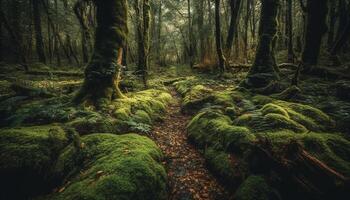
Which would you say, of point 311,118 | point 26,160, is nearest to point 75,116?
point 26,160

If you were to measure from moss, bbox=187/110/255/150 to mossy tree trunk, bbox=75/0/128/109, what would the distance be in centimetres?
291

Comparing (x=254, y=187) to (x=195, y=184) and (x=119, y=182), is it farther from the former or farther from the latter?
(x=119, y=182)

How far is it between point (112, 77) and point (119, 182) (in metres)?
4.29

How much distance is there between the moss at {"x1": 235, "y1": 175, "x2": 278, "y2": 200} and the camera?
296 cm

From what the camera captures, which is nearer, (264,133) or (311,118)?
(264,133)

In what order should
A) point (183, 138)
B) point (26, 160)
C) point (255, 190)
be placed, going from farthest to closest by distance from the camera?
point (183, 138), point (26, 160), point (255, 190)

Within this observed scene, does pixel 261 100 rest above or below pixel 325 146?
above

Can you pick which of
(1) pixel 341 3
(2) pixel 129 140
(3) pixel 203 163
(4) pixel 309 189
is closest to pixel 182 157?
(3) pixel 203 163

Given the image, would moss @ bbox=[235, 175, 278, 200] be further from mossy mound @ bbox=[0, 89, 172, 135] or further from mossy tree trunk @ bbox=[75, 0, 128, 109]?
mossy tree trunk @ bbox=[75, 0, 128, 109]

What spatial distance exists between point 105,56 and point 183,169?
4435 millimetres

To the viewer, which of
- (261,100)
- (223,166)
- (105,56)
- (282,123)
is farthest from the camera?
(105,56)

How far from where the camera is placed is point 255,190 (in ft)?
9.98

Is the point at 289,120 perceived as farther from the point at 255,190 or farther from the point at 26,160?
Answer: the point at 26,160

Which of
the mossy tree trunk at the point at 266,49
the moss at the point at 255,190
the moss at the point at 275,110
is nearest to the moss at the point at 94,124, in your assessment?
the moss at the point at 255,190
